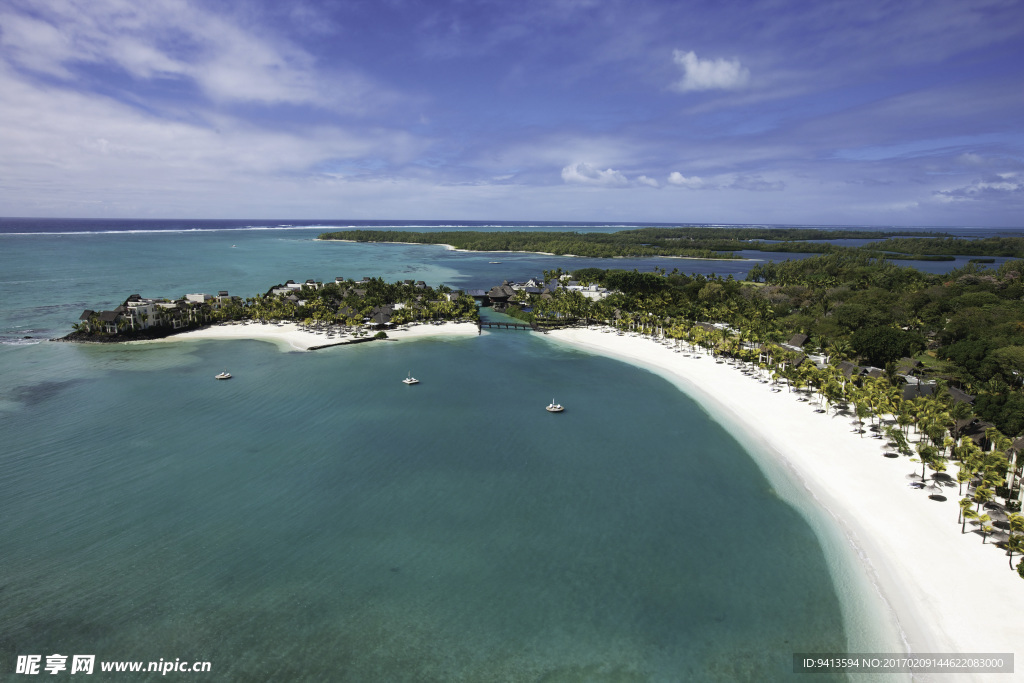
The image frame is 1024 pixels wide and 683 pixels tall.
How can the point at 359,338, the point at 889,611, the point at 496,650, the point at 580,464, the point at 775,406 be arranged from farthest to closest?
the point at 359,338 < the point at 775,406 < the point at 580,464 < the point at 889,611 < the point at 496,650

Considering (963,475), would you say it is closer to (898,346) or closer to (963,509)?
(963,509)

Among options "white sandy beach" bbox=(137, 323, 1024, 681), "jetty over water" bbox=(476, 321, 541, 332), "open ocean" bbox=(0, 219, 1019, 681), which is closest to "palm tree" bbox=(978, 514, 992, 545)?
"white sandy beach" bbox=(137, 323, 1024, 681)

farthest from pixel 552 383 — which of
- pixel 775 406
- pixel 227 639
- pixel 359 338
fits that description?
pixel 227 639

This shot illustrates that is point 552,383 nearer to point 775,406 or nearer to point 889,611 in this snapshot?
point 775,406

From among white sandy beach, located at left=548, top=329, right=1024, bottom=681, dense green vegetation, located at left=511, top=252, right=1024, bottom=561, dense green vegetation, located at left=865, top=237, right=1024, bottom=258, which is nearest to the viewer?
white sandy beach, located at left=548, top=329, right=1024, bottom=681

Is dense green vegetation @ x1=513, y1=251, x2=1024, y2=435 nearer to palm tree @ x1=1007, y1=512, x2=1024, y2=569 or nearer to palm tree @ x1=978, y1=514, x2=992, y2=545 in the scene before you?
palm tree @ x1=978, y1=514, x2=992, y2=545

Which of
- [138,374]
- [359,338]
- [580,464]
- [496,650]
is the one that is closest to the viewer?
[496,650]

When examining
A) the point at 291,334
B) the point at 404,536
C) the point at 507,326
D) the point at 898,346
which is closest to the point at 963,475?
the point at 898,346
